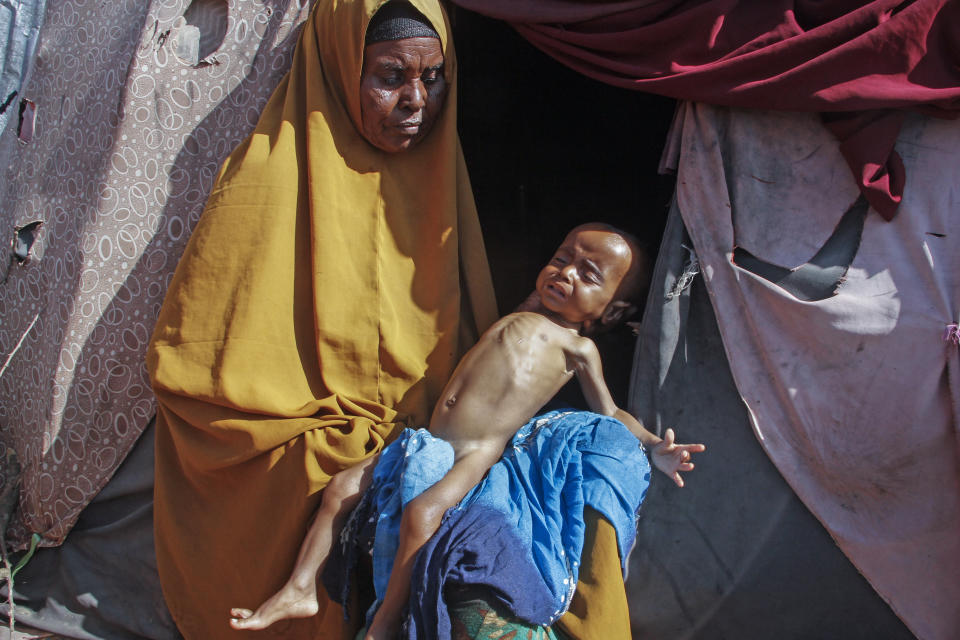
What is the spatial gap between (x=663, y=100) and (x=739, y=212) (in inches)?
46.6

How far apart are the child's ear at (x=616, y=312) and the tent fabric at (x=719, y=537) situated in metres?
0.13

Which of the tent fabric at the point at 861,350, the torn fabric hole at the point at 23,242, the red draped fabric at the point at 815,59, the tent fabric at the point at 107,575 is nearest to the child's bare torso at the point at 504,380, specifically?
the tent fabric at the point at 861,350

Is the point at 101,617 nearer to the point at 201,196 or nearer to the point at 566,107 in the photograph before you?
the point at 201,196

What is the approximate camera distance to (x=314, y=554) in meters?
2.27

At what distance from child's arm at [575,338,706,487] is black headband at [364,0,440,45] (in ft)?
3.84

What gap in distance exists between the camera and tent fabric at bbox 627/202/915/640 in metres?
2.45

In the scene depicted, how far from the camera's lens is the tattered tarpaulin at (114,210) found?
9.65 feet

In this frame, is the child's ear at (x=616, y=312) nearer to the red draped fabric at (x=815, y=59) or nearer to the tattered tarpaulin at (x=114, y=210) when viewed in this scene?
the red draped fabric at (x=815, y=59)

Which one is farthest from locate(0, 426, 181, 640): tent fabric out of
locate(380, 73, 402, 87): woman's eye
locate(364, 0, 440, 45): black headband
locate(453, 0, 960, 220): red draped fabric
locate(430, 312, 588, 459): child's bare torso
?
locate(453, 0, 960, 220): red draped fabric

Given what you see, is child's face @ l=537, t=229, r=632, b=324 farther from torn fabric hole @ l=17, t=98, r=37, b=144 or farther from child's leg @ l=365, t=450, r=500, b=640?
torn fabric hole @ l=17, t=98, r=37, b=144

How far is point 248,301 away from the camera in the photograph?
2564 mm

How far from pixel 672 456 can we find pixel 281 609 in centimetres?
118

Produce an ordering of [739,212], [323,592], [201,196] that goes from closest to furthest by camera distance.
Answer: [323,592] < [739,212] < [201,196]

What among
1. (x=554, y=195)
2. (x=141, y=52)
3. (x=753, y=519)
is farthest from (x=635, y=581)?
(x=141, y=52)
